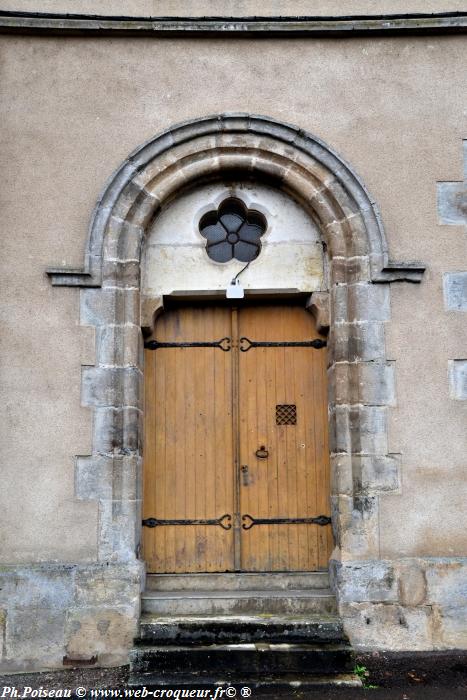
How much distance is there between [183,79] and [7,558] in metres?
3.79

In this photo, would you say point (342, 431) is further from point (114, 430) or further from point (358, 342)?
point (114, 430)

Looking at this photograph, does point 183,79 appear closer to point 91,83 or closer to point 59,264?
point 91,83

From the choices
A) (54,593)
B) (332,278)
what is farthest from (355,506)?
(54,593)

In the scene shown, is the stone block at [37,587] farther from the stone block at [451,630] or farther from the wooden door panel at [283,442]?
the stone block at [451,630]

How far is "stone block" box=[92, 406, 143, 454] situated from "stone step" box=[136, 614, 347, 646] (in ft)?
3.97

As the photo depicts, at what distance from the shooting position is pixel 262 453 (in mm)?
5605

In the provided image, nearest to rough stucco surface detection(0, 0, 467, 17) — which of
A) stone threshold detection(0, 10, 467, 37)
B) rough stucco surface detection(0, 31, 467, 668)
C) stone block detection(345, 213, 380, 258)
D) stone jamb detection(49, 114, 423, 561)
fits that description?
stone threshold detection(0, 10, 467, 37)

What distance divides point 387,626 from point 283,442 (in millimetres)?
1496

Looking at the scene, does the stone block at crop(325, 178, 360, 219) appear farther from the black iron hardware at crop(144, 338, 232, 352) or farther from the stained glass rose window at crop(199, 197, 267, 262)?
the black iron hardware at crop(144, 338, 232, 352)

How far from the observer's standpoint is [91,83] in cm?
565

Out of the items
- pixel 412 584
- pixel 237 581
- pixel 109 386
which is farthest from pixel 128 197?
pixel 412 584

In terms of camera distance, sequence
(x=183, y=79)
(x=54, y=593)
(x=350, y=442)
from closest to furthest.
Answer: (x=54, y=593) < (x=350, y=442) < (x=183, y=79)

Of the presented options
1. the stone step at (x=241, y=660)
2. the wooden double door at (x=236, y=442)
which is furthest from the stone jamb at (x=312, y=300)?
the stone step at (x=241, y=660)

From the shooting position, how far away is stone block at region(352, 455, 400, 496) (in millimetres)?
5195
